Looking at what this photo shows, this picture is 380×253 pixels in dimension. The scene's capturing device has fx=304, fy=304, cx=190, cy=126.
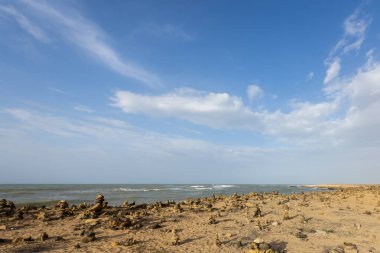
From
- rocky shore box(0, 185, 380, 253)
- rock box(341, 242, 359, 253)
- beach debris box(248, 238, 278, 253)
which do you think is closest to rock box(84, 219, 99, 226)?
rocky shore box(0, 185, 380, 253)

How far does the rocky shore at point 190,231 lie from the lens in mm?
11391

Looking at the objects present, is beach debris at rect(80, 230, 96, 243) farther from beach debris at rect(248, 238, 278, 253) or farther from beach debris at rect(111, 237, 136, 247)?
beach debris at rect(248, 238, 278, 253)

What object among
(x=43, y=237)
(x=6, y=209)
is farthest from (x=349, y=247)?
(x=6, y=209)

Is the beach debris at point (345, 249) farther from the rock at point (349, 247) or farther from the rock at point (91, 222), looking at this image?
the rock at point (91, 222)

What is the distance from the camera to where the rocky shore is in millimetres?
11391

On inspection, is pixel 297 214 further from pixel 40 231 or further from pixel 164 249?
pixel 40 231

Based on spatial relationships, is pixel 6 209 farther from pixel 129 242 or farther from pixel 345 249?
pixel 345 249

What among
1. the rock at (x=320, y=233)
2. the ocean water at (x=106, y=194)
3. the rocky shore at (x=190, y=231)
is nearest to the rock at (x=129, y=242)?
→ the rocky shore at (x=190, y=231)

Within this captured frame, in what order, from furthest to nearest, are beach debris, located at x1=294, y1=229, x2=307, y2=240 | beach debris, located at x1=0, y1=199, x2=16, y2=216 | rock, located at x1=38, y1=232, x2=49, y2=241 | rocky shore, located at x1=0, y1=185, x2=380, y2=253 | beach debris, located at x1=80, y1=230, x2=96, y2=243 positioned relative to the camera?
beach debris, located at x1=0, y1=199, x2=16, y2=216 < beach debris, located at x1=294, y1=229, x2=307, y2=240 < rock, located at x1=38, y1=232, x2=49, y2=241 < beach debris, located at x1=80, y1=230, x2=96, y2=243 < rocky shore, located at x1=0, y1=185, x2=380, y2=253

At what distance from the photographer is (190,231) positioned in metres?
14.0

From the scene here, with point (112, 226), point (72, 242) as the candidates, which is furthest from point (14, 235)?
point (112, 226)

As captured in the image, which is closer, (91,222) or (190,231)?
(190,231)

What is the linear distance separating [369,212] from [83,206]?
1932cm

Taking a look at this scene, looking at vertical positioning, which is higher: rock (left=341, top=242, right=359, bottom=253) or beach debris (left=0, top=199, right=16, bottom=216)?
beach debris (left=0, top=199, right=16, bottom=216)
